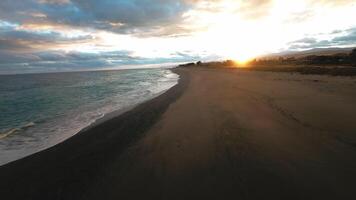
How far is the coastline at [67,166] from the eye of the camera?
19.6ft

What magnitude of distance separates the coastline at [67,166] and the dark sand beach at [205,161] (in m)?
0.03

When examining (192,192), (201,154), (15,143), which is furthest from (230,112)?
(15,143)

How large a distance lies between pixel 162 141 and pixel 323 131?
19.1 ft

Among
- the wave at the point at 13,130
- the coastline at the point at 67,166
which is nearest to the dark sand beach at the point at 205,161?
the coastline at the point at 67,166

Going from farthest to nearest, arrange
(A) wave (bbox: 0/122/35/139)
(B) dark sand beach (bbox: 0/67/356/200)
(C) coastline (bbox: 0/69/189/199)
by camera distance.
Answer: (A) wave (bbox: 0/122/35/139)
(C) coastline (bbox: 0/69/189/199)
(B) dark sand beach (bbox: 0/67/356/200)

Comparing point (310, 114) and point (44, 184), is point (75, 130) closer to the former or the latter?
point (44, 184)

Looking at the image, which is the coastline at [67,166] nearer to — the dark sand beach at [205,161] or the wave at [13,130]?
the dark sand beach at [205,161]

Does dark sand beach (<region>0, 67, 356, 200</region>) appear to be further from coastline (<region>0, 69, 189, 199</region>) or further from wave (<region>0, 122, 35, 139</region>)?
wave (<region>0, 122, 35, 139</region>)

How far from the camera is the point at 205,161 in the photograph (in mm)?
6941

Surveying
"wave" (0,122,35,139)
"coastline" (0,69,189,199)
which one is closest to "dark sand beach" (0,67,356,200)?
"coastline" (0,69,189,199)

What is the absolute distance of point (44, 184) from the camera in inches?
249

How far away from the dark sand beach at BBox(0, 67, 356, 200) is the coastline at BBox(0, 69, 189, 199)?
29mm

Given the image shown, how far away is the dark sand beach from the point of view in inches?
211

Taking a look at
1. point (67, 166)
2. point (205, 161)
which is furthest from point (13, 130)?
point (205, 161)
